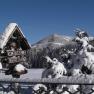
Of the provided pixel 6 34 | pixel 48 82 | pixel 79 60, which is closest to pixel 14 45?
pixel 6 34

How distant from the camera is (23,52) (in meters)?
25.7

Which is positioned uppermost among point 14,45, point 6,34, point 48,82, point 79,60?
point 6,34

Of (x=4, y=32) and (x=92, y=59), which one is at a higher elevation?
(x=4, y=32)

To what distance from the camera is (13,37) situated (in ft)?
75.5

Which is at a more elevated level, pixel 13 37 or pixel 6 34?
pixel 13 37

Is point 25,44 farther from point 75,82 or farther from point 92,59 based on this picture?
point 75,82

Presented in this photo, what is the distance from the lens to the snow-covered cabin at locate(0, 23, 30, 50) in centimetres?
1838

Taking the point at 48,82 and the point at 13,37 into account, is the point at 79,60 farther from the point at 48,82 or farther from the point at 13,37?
the point at 13,37

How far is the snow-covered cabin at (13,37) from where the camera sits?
723 inches

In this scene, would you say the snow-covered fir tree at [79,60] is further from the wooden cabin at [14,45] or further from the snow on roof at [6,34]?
the wooden cabin at [14,45]

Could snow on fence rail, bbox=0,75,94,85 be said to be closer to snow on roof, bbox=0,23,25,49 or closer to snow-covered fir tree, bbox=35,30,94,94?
snow-covered fir tree, bbox=35,30,94,94

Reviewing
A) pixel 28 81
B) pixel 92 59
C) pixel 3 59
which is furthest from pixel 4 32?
pixel 28 81

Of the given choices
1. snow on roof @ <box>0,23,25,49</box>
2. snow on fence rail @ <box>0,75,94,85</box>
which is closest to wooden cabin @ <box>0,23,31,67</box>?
snow on roof @ <box>0,23,25,49</box>

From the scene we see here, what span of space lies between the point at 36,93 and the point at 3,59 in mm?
15618
